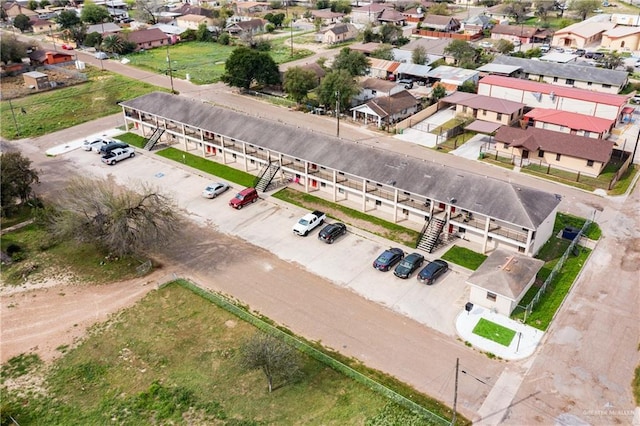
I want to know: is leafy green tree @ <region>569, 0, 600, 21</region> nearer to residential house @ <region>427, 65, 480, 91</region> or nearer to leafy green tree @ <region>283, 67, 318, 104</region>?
residential house @ <region>427, 65, 480, 91</region>

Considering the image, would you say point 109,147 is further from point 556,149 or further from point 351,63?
point 556,149

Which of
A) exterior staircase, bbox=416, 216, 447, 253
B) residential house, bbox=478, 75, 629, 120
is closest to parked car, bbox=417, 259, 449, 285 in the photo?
exterior staircase, bbox=416, 216, 447, 253

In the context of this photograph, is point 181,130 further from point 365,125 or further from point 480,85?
point 480,85

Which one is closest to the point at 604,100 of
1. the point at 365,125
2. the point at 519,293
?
the point at 365,125

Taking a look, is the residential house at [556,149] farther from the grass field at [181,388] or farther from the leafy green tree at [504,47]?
the leafy green tree at [504,47]

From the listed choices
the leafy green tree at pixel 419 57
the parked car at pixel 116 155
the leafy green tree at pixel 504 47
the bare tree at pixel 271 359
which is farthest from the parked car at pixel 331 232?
the leafy green tree at pixel 504 47

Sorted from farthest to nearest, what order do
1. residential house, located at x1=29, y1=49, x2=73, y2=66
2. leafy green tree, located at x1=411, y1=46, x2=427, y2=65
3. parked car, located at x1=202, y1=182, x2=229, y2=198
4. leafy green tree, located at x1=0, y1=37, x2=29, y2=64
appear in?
residential house, located at x1=29, y1=49, x2=73, y2=66, leafy green tree, located at x1=0, y1=37, x2=29, y2=64, leafy green tree, located at x1=411, y1=46, x2=427, y2=65, parked car, located at x1=202, y1=182, x2=229, y2=198

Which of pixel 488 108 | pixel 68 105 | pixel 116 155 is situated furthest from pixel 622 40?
pixel 68 105
